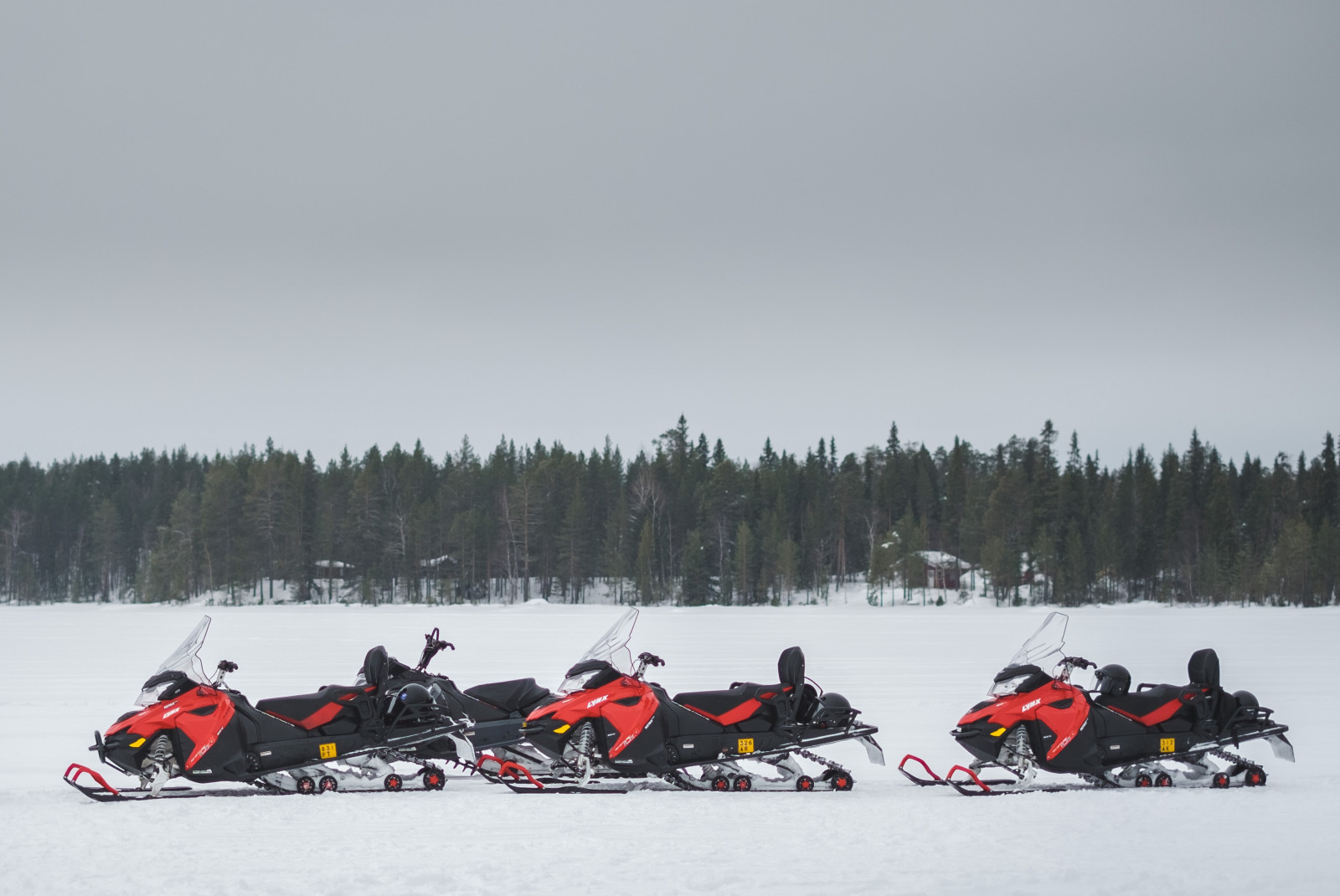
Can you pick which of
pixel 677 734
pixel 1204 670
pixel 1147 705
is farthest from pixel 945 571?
pixel 677 734

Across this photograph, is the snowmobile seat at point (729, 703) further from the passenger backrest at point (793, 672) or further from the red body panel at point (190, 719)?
the red body panel at point (190, 719)

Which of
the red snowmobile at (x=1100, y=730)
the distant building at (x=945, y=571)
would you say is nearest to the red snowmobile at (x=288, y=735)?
the red snowmobile at (x=1100, y=730)

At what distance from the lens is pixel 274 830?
7996mm

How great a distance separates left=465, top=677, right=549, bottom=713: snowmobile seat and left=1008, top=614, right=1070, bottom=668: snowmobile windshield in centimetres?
438

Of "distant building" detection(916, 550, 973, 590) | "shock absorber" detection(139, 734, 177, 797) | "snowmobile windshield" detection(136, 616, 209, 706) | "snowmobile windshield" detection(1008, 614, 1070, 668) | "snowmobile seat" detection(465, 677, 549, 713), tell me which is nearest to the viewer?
"shock absorber" detection(139, 734, 177, 797)

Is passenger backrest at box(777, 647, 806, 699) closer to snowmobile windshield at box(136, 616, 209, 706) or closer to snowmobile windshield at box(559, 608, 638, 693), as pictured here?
snowmobile windshield at box(559, 608, 638, 693)

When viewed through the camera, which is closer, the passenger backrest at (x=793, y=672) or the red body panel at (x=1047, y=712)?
the red body panel at (x=1047, y=712)

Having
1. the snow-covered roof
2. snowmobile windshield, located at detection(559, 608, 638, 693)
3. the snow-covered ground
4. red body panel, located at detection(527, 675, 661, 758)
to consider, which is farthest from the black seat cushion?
the snow-covered roof

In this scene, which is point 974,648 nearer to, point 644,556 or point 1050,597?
point 644,556

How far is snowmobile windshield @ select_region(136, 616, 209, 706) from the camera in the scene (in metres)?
9.36

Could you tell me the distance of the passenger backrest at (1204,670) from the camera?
10312 millimetres

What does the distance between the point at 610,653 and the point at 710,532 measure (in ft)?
260

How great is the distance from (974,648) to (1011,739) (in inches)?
737

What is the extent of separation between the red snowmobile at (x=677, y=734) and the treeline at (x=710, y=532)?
71370 mm
